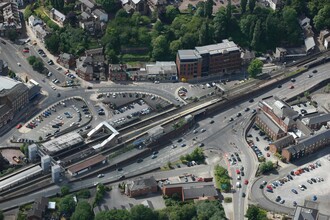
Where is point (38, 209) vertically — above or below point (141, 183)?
below

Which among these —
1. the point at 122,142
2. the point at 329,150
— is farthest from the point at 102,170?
the point at 329,150

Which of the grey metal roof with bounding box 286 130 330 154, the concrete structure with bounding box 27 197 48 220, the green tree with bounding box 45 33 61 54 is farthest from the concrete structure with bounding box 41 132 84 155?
the grey metal roof with bounding box 286 130 330 154

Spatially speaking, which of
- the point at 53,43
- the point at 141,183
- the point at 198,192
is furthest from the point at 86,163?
the point at 53,43

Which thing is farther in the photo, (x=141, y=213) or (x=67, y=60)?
(x=67, y=60)

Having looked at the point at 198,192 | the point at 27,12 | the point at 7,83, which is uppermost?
the point at 27,12

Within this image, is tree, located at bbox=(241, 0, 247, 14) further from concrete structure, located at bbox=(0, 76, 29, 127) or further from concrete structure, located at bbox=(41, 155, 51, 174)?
concrete structure, located at bbox=(41, 155, 51, 174)

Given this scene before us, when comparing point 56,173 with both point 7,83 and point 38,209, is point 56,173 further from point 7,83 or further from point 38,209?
point 7,83

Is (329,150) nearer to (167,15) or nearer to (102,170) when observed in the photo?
(102,170)
